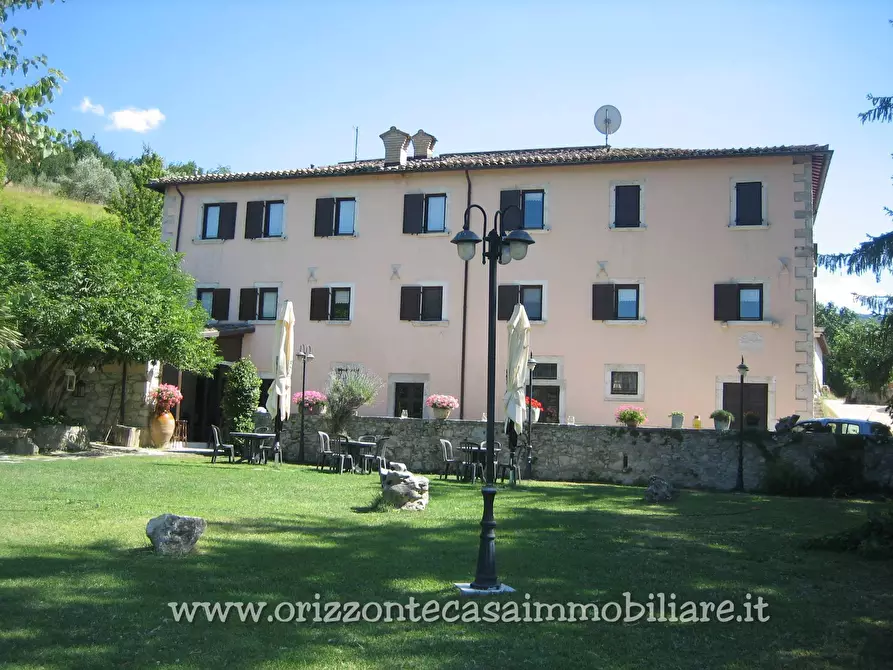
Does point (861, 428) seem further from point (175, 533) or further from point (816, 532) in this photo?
point (175, 533)

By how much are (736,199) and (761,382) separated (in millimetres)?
5090

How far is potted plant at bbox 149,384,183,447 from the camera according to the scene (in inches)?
794

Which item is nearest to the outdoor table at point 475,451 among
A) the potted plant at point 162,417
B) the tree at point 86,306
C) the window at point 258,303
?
the tree at point 86,306

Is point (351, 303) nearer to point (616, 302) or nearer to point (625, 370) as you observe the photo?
point (616, 302)

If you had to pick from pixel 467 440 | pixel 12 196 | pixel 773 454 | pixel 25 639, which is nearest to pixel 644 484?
pixel 773 454


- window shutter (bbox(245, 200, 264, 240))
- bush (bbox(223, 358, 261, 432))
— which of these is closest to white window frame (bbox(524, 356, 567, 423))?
bush (bbox(223, 358, 261, 432))

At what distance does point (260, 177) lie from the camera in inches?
992

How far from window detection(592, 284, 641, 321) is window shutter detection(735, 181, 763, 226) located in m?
3.35

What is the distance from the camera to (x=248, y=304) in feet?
82.2

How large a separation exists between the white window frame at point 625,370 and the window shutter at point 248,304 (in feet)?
35.8

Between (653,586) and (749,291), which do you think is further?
(749,291)

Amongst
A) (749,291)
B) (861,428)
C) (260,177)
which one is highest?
(260,177)

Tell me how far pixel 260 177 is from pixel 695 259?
13402 mm

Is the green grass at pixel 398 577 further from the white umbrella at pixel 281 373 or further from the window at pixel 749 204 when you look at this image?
the window at pixel 749 204
